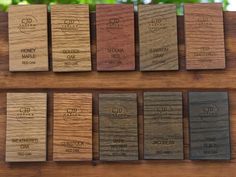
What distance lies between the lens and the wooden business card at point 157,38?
2039mm

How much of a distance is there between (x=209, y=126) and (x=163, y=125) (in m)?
0.19

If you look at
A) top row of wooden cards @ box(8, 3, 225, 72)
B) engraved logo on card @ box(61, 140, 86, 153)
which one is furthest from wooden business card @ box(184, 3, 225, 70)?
engraved logo on card @ box(61, 140, 86, 153)

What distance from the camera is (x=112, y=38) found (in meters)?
2.05

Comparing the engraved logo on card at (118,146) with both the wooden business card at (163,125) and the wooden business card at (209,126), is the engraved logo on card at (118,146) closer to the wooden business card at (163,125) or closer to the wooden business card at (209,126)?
the wooden business card at (163,125)

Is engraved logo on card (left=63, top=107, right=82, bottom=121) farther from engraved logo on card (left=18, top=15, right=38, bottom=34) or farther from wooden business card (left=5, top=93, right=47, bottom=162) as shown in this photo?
engraved logo on card (left=18, top=15, right=38, bottom=34)

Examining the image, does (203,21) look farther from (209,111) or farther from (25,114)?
(25,114)

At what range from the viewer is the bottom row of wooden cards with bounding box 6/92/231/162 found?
1.99 meters

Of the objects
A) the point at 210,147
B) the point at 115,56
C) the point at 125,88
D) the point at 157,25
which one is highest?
the point at 157,25

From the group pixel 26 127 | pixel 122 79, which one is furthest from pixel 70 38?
pixel 26 127

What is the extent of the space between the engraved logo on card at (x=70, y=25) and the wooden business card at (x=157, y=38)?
268mm

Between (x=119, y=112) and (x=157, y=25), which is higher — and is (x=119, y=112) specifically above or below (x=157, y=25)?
below

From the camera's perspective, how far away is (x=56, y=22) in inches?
81.0

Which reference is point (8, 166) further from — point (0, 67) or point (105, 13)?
point (105, 13)

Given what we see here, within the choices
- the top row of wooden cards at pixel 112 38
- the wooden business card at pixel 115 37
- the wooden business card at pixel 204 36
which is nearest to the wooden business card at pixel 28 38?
the top row of wooden cards at pixel 112 38
